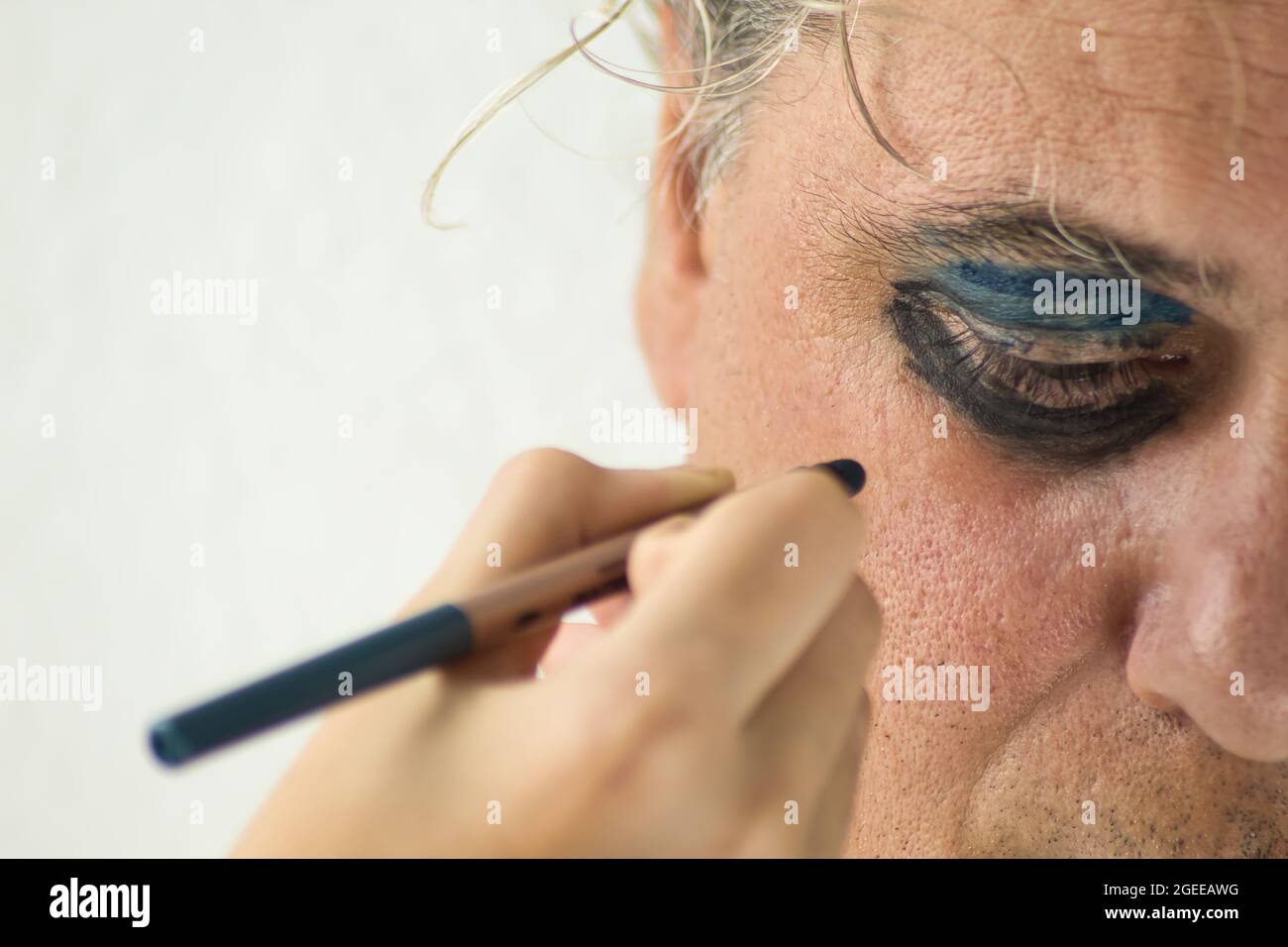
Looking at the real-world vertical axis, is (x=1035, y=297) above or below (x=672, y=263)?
below

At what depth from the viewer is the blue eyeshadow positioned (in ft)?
2.63

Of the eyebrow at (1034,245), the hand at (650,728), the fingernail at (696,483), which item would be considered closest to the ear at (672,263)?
the eyebrow at (1034,245)

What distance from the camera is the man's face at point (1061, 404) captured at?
780mm

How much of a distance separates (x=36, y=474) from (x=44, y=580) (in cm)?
14

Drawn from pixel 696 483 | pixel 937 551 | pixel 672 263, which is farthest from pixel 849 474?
pixel 672 263

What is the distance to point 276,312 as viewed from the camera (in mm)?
1581

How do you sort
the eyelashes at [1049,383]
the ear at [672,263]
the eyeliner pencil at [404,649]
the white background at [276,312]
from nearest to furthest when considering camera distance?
the eyeliner pencil at [404,649], the eyelashes at [1049,383], the ear at [672,263], the white background at [276,312]

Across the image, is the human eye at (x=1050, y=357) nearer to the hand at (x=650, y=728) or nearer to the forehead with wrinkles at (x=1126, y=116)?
the forehead with wrinkles at (x=1126, y=116)

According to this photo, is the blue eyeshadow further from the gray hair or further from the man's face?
the gray hair

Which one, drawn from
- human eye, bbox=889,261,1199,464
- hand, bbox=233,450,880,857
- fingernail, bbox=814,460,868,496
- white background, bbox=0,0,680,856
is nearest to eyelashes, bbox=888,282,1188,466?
human eye, bbox=889,261,1199,464

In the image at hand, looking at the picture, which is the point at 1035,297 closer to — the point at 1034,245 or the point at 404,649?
the point at 1034,245

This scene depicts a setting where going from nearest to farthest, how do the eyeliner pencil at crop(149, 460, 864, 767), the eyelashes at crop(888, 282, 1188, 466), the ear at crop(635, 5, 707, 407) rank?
1. the eyeliner pencil at crop(149, 460, 864, 767)
2. the eyelashes at crop(888, 282, 1188, 466)
3. the ear at crop(635, 5, 707, 407)

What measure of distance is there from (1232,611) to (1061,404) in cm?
17

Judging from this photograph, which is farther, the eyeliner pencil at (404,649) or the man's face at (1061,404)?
the man's face at (1061,404)
